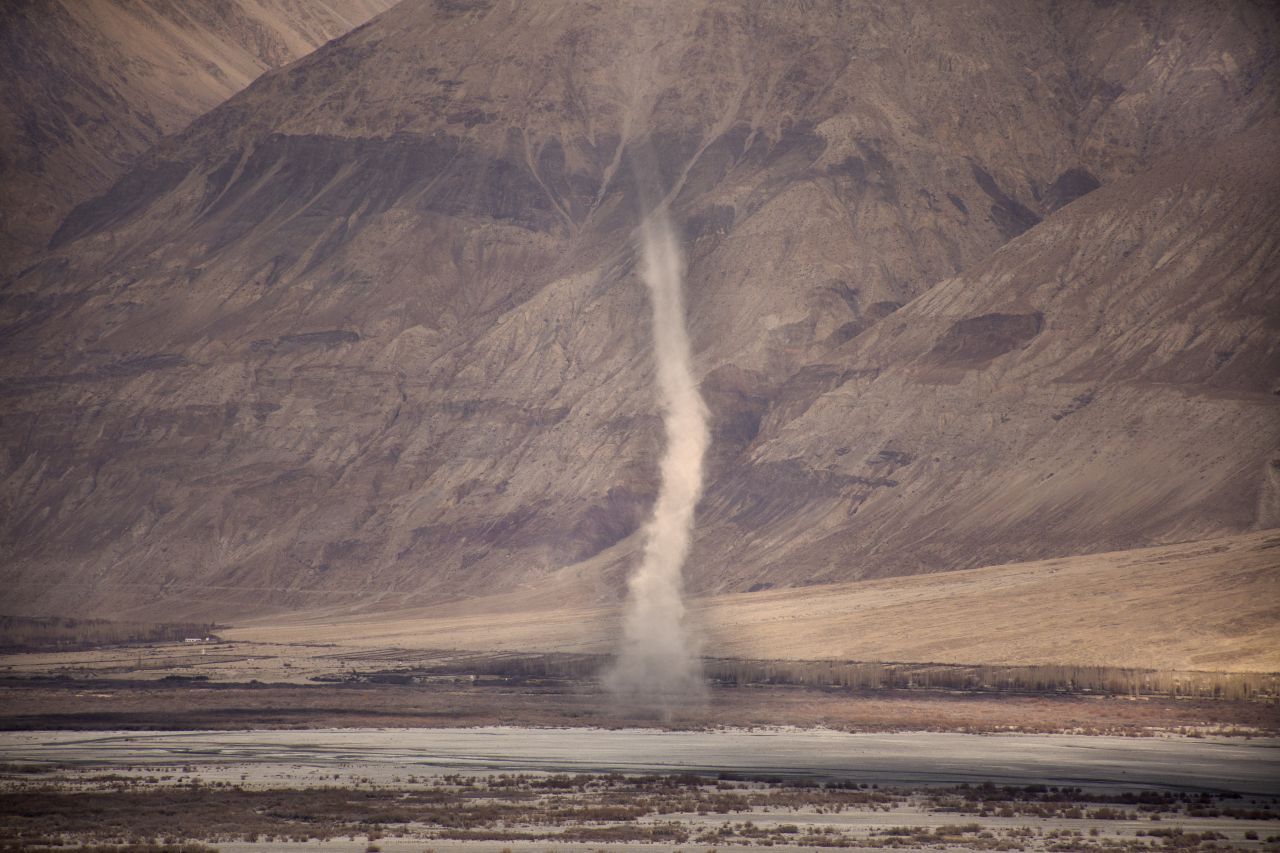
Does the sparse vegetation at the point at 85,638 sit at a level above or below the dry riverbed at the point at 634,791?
above

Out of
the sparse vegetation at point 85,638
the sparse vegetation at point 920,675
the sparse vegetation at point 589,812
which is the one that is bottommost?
the sparse vegetation at point 589,812

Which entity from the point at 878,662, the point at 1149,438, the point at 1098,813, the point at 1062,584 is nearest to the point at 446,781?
the point at 1098,813

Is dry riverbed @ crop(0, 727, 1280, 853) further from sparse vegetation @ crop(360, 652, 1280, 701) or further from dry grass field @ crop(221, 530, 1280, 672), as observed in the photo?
dry grass field @ crop(221, 530, 1280, 672)

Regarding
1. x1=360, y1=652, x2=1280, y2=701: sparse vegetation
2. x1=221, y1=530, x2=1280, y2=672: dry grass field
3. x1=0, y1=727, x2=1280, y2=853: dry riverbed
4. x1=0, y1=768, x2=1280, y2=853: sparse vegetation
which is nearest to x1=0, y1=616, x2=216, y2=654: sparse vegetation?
x1=221, y1=530, x2=1280, y2=672: dry grass field

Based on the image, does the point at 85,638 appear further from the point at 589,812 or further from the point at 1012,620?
the point at 589,812

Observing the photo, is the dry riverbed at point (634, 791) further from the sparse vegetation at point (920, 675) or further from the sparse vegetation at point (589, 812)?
the sparse vegetation at point (920, 675)

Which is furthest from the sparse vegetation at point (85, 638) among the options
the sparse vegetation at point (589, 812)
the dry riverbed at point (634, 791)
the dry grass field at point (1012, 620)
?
the sparse vegetation at point (589, 812)

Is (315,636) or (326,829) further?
(315,636)

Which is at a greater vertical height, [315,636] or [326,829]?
[315,636]

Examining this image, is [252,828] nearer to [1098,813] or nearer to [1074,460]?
[1098,813]
